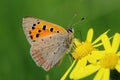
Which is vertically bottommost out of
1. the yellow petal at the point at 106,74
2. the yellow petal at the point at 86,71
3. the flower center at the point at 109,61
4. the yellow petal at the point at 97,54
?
the yellow petal at the point at 106,74

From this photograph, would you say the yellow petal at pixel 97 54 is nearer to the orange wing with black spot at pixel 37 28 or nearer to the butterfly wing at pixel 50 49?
the butterfly wing at pixel 50 49

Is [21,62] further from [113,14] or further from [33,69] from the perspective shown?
[113,14]

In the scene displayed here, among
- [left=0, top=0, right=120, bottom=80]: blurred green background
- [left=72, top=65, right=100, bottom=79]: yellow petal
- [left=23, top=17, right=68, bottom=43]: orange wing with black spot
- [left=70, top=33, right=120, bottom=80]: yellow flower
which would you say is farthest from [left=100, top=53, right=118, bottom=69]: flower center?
[left=0, top=0, right=120, bottom=80]: blurred green background

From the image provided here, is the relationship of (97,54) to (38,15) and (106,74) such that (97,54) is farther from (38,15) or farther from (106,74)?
(38,15)


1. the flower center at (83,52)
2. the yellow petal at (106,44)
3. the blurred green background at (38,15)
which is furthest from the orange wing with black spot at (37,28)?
the blurred green background at (38,15)

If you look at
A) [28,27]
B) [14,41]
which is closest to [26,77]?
[14,41]

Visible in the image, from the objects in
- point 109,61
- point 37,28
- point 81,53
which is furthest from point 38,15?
point 109,61
